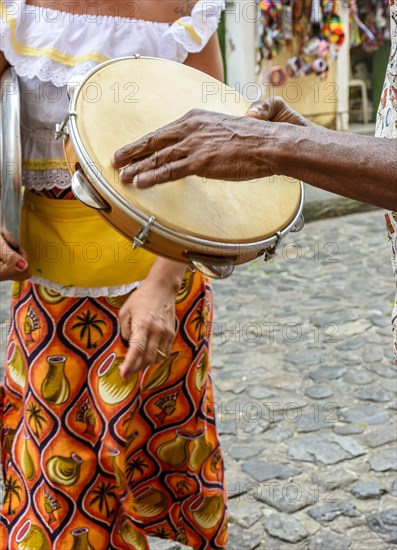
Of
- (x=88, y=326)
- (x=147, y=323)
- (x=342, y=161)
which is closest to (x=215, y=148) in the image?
(x=342, y=161)

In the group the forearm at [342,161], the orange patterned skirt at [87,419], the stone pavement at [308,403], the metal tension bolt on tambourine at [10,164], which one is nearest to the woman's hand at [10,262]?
the metal tension bolt on tambourine at [10,164]

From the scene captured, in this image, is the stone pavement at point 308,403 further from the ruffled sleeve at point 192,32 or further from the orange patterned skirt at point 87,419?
the ruffled sleeve at point 192,32

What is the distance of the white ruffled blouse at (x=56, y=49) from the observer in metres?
1.69

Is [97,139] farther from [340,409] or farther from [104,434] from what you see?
[340,409]

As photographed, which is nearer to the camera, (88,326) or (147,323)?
(147,323)

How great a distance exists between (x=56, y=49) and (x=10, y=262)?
0.47 meters

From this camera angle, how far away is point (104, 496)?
182 centimetres

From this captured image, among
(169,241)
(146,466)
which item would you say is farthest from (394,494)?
(169,241)

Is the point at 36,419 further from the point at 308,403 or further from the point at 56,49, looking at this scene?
the point at 308,403

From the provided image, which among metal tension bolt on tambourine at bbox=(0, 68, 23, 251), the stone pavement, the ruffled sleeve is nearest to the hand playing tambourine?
metal tension bolt on tambourine at bbox=(0, 68, 23, 251)

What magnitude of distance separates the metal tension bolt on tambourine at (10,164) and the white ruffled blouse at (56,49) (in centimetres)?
7

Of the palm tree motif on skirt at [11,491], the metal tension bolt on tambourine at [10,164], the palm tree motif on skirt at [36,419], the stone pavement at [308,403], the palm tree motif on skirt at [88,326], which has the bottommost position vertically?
the stone pavement at [308,403]

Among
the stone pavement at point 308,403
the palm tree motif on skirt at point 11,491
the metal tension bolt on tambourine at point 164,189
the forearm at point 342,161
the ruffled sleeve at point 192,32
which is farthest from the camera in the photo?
the stone pavement at point 308,403

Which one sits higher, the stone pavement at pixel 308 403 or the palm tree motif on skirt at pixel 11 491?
the palm tree motif on skirt at pixel 11 491
